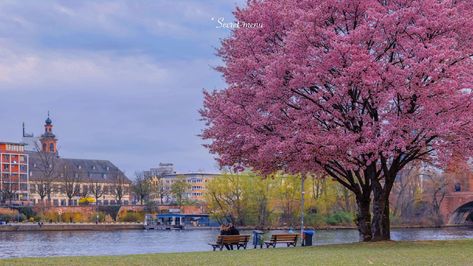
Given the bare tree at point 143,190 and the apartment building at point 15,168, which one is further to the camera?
the apartment building at point 15,168

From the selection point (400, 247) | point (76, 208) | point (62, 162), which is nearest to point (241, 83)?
point (400, 247)

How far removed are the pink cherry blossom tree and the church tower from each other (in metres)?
150

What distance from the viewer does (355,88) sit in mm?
30422

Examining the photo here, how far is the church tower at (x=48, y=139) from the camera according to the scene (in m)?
178

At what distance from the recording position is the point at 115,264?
823 inches

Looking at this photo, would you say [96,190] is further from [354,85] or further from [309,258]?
[309,258]

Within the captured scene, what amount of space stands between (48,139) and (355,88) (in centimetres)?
15659

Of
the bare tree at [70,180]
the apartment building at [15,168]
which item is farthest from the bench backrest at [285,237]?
the apartment building at [15,168]

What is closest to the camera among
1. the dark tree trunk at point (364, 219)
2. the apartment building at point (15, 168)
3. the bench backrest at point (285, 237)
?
the dark tree trunk at point (364, 219)

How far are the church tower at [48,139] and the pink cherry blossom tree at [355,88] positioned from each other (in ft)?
494

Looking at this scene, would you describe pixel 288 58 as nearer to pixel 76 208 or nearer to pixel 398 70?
pixel 398 70

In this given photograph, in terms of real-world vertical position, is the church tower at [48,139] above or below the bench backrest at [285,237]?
above

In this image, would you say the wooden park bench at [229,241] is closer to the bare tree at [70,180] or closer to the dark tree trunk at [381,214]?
the dark tree trunk at [381,214]

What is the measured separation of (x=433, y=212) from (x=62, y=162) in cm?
8529
